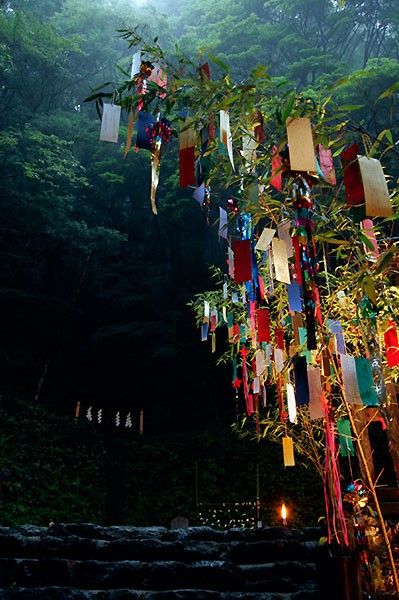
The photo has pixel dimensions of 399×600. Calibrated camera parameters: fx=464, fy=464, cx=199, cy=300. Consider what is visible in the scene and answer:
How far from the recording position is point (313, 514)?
884 centimetres

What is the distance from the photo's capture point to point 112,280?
1236cm

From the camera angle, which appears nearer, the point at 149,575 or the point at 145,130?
the point at 145,130

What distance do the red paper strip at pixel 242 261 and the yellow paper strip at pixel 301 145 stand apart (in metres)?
0.82

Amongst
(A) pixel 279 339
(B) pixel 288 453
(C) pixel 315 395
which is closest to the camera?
(C) pixel 315 395

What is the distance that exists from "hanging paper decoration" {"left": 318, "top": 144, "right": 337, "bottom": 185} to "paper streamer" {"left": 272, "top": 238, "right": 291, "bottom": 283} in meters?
0.53

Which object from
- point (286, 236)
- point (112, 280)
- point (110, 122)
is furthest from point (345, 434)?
point (112, 280)

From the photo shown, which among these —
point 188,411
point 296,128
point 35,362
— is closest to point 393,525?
point 296,128

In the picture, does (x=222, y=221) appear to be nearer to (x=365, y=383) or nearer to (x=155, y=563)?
(x=365, y=383)

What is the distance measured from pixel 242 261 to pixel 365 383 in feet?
3.22

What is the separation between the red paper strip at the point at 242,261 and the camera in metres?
2.78

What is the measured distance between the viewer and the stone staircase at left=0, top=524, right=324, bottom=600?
3791 mm

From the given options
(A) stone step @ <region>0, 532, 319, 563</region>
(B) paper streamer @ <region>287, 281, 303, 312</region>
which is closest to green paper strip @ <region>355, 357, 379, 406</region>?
(B) paper streamer @ <region>287, 281, 303, 312</region>

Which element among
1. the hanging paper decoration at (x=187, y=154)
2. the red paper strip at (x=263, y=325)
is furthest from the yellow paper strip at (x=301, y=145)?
the red paper strip at (x=263, y=325)

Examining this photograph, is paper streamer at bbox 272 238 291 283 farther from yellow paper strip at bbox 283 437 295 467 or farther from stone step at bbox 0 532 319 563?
stone step at bbox 0 532 319 563
